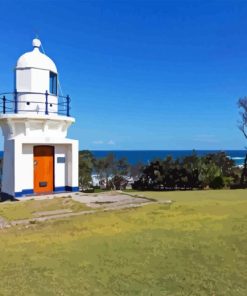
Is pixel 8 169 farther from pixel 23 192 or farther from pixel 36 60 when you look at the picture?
pixel 36 60

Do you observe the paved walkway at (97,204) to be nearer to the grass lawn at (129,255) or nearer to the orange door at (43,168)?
the grass lawn at (129,255)

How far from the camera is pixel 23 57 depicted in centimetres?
1488

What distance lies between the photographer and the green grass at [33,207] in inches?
382

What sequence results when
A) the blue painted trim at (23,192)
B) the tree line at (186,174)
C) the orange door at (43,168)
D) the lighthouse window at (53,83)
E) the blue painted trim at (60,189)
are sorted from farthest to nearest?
the tree line at (186,174) → the lighthouse window at (53,83) → the blue painted trim at (60,189) → the orange door at (43,168) → the blue painted trim at (23,192)

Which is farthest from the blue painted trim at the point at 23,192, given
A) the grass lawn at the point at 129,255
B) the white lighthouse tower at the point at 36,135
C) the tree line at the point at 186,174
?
the tree line at the point at 186,174

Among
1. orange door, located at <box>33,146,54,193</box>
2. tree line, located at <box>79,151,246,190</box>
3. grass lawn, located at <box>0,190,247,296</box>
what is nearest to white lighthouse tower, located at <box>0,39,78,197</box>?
orange door, located at <box>33,146,54,193</box>

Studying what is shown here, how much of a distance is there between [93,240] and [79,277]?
1.94m

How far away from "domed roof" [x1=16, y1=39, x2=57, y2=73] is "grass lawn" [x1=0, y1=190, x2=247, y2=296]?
7682 millimetres

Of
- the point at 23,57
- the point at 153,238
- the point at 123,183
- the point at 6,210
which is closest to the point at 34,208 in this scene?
the point at 6,210

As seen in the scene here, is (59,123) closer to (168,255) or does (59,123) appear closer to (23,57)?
(23,57)

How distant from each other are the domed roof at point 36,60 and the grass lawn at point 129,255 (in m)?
7.68

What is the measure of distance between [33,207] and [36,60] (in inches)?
262

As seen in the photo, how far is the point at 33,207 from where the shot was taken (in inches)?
430

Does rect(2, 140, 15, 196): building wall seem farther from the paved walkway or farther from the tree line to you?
the tree line
